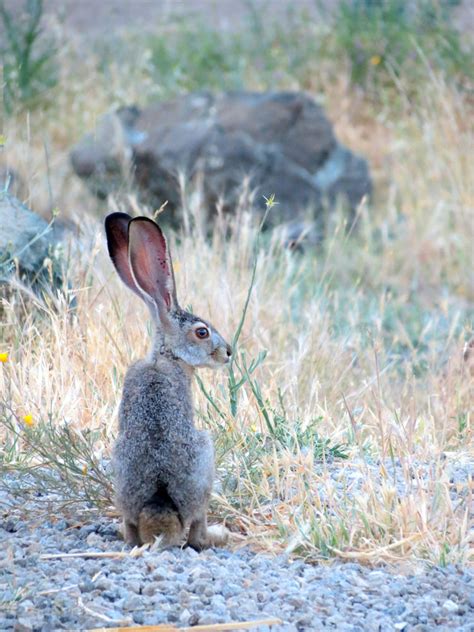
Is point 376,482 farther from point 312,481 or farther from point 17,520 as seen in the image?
point 17,520

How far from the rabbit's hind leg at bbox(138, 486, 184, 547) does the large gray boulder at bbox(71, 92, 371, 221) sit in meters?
6.01

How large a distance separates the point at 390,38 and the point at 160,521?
9930 mm

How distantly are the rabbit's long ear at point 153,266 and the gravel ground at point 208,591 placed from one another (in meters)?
0.87

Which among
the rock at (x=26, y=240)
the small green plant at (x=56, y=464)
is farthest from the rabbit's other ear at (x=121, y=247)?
the rock at (x=26, y=240)

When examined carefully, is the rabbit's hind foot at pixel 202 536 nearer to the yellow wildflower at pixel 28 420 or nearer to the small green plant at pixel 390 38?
the yellow wildflower at pixel 28 420

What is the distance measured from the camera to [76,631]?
9.93 feet

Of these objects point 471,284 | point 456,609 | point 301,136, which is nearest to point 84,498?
point 456,609

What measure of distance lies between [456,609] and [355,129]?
31.3 feet

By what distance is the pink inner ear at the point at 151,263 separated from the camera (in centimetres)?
393

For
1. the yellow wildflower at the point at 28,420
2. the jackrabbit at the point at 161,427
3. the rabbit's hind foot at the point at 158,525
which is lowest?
the yellow wildflower at the point at 28,420

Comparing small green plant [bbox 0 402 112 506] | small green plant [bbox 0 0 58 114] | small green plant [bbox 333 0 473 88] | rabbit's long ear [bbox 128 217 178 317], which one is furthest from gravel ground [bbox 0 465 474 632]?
small green plant [bbox 333 0 473 88]

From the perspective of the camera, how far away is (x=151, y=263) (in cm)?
397

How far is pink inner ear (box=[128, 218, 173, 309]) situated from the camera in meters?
3.93

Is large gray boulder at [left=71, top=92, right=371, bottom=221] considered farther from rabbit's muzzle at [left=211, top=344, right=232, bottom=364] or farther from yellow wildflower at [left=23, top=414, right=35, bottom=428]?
rabbit's muzzle at [left=211, top=344, right=232, bottom=364]
